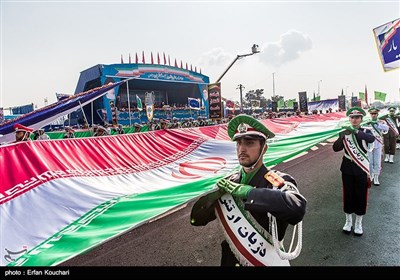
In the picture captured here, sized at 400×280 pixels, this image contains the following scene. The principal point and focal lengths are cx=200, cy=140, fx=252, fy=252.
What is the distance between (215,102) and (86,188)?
1360 centimetres

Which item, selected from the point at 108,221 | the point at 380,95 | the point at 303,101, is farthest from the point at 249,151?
the point at 380,95

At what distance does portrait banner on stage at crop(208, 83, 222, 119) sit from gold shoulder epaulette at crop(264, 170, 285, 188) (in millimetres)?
13058

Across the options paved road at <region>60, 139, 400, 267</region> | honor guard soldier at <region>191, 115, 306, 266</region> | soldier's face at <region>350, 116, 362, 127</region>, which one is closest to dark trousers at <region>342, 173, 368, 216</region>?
paved road at <region>60, 139, 400, 267</region>

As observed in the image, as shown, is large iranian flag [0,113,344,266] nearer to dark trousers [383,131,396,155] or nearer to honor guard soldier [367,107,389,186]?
honor guard soldier [367,107,389,186]

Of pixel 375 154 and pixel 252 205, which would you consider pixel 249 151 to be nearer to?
pixel 252 205

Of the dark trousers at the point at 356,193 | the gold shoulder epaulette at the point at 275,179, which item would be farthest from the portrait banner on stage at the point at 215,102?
the gold shoulder epaulette at the point at 275,179

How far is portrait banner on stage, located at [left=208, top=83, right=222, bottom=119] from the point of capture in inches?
593

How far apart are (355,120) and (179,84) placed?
35244 mm

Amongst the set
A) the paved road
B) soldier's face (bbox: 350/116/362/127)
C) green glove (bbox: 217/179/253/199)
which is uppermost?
soldier's face (bbox: 350/116/362/127)

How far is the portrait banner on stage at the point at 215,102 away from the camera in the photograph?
15.1m

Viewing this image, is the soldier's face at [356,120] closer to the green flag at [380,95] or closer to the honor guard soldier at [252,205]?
the honor guard soldier at [252,205]

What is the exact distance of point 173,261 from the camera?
370cm

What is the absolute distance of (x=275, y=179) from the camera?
1939 mm

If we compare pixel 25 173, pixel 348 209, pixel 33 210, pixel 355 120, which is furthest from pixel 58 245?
pixel 355 120
